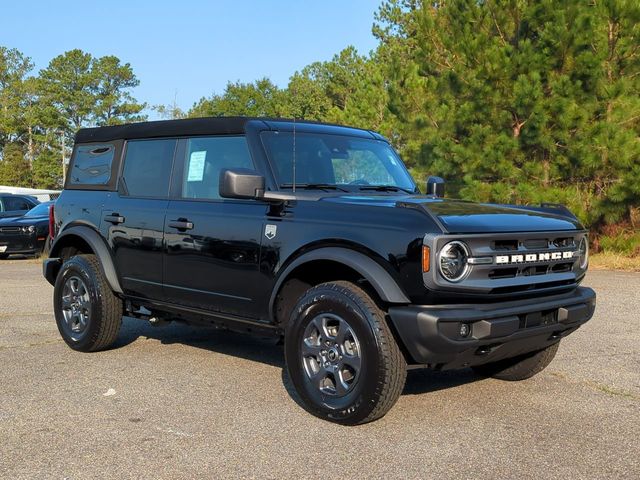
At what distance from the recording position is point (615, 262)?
14039 mm

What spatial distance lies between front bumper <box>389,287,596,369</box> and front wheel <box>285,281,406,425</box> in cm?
15

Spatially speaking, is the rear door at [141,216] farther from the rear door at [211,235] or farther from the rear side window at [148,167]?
the rear door at [211,235]

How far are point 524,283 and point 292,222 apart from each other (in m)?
1.50

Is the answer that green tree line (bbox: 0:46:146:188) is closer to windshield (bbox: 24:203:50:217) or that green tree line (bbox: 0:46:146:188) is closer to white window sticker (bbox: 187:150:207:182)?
windshield (bbox: 24:203:50:217)

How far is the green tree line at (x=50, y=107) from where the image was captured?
72062 millimetres

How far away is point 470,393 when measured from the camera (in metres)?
5.36

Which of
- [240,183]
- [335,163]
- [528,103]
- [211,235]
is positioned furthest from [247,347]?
[528,103]

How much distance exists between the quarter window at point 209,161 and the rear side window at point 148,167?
0.22 meters

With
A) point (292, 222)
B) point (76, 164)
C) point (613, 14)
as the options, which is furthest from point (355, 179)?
point (613, 14)

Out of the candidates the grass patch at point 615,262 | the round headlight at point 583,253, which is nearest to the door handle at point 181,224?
the round headlight at point 583,253

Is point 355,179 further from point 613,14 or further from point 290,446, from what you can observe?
point 613,14

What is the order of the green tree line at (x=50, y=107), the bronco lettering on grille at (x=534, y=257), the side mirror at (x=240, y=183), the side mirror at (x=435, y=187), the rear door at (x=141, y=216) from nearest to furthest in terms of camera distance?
the bronco lettering on grille at (x=534, y=257), the side mirror at (x=240, y=183), the rear door at (x=141, y=216), the side mirror at (x=435, y=187), the green tree line at (x=50, y=107)

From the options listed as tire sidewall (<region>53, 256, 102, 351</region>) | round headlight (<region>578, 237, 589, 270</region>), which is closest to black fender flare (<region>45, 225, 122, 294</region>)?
Answer: tire sidewall (<region>53, 256, 102, 351</region>)

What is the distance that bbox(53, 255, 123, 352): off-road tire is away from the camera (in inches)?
251
